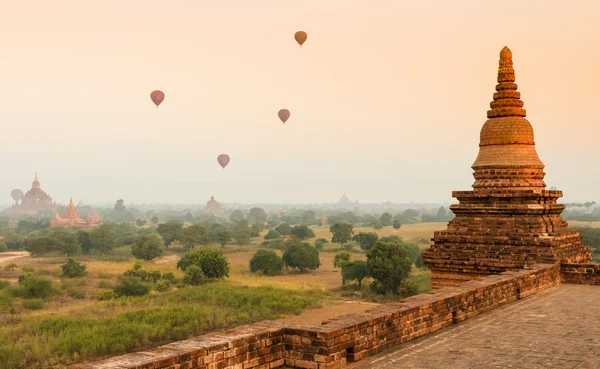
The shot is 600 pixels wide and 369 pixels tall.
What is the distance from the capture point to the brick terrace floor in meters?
9.11

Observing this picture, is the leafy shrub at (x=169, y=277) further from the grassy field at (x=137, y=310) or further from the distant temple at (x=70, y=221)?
the distant temple at (x=70, y=221)

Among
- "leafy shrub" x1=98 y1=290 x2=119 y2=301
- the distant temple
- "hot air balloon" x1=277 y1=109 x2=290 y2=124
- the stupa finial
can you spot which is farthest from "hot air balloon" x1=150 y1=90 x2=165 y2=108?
the distant temple

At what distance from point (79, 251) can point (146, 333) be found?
4993cm

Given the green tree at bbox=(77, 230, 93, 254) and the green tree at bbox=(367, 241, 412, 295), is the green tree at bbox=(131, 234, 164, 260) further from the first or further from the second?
the green tree at bbox=(367, 241, 412, 295)

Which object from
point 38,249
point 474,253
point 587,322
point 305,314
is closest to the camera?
point 587,322

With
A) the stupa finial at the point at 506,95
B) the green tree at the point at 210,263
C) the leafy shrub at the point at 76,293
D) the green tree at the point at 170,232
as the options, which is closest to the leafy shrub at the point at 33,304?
the leafy shrub at the point at 76,293

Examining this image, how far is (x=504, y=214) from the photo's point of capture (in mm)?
17297

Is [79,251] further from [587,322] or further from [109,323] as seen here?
[587,322]

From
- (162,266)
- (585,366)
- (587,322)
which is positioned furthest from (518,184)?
(162,266)

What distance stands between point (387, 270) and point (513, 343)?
39631 millimetres

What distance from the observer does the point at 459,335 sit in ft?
35.4

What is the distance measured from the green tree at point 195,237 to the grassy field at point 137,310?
2548 cm

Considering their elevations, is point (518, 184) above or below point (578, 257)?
above

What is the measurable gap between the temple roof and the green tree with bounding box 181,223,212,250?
2918 inches
